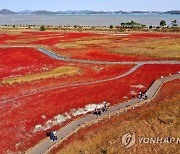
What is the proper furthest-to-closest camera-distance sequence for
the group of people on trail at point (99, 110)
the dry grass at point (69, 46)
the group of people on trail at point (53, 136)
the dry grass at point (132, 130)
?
1. the dry grass at point (69, 46)
2. the group of people on trail at point (99, 110)
3. the group of people on trail at point (53, 136)
4. the dry grass at point (132, 130)

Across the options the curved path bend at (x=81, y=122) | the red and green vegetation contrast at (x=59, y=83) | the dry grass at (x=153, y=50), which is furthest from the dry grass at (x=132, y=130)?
the dry grass at (x=153, y=50)

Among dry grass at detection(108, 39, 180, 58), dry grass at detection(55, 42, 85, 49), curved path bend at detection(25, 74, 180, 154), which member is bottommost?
curved path bend at detection(25, 74, 180, 154)

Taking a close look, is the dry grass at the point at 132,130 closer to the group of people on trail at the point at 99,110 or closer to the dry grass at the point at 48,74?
the group of people on trail at the point at 99,110

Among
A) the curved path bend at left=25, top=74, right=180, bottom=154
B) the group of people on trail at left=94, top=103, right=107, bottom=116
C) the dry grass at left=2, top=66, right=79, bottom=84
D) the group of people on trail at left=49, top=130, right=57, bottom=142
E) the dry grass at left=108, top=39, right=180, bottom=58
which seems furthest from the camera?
the dry grass at left=108, top=39, right=180, bottom=58

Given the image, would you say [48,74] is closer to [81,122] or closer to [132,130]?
[81,122]

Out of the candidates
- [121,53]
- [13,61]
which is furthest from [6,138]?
[121,53]

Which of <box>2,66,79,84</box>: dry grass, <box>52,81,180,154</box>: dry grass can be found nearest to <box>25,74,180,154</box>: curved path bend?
<box>52,81,180,154</box>: dry grass

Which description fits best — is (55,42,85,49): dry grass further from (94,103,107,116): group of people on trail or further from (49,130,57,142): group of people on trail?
(49,130,57,142): group of people on trail

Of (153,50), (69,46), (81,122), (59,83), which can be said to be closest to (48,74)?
(59,83)
